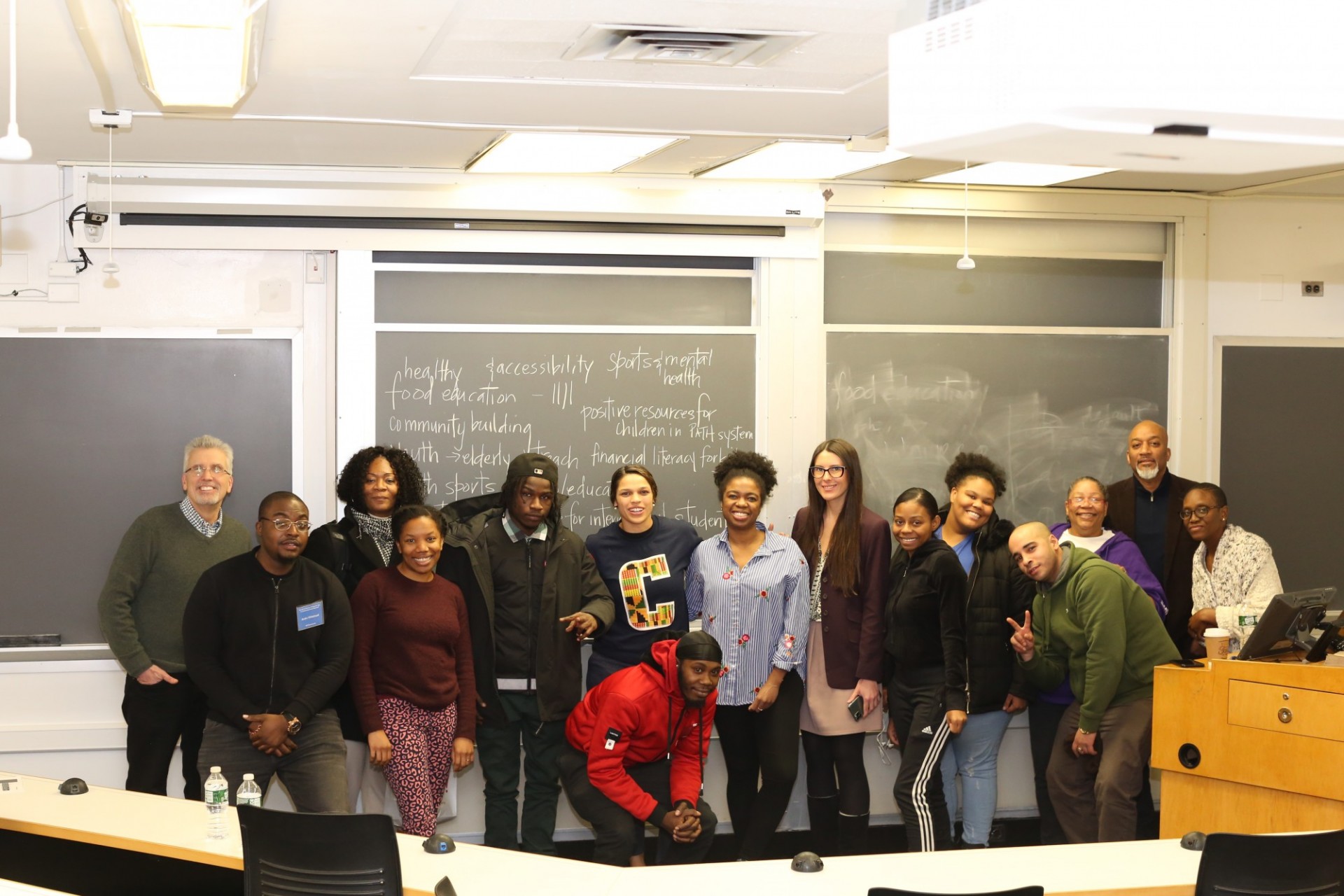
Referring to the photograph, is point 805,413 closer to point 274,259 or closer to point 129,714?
point 274,259

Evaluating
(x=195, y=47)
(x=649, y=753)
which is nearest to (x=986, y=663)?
(x=649, y=753)

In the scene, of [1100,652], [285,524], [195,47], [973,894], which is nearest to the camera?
[973,894]

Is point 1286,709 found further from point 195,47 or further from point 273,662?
point 195,47

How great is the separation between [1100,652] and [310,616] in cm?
278

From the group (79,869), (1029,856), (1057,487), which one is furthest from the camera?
(1057,487)

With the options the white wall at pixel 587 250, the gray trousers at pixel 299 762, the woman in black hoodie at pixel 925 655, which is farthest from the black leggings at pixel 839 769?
the gray trousers at pixel 299 762

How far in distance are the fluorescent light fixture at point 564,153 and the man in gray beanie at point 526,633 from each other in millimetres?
1193

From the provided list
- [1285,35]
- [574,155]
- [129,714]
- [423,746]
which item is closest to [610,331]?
[574,155]

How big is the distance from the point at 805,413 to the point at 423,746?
226 centimetres

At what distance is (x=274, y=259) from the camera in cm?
515

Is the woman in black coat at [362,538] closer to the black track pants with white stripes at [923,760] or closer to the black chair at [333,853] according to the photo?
the black chair at [333,853]

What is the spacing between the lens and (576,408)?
5.38m

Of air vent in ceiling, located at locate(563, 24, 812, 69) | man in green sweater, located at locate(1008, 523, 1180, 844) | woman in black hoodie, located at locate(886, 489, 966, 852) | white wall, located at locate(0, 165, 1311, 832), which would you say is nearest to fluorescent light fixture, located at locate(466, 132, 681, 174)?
Answer: white wall, located at locate(0, 165, 1311, 832)

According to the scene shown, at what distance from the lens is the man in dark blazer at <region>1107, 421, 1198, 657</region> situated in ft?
16.9
